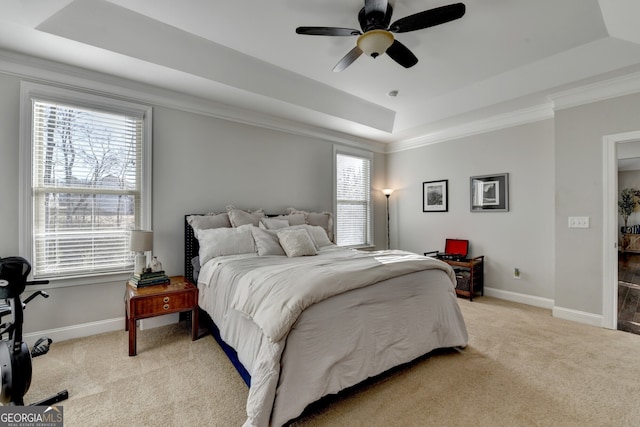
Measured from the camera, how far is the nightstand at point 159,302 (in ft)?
7.96

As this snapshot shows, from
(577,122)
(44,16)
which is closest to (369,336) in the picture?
(44,16)

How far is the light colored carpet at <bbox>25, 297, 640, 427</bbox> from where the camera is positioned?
1703 millimetres

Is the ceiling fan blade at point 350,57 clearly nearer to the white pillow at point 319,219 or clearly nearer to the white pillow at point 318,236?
the white pillow at point 318,236

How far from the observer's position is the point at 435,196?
491 cm

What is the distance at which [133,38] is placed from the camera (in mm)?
2479

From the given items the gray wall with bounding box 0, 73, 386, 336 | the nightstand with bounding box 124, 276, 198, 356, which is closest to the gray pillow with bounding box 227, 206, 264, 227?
the gray wall with bounding box 0, 73, 386, 336

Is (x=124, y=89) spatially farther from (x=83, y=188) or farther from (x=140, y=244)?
(x=140, y=244)

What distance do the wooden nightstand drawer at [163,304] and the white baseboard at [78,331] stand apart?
82cm

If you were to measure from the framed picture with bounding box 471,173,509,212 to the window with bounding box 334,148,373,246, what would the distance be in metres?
1.77

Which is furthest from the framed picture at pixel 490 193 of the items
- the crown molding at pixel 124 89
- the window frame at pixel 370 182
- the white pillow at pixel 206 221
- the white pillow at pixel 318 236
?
the white pillow at pixel 206 221

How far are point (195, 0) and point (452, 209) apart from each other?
432cm

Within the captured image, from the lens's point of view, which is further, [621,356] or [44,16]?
[621,356]

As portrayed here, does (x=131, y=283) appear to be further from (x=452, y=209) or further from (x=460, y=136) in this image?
(x=460, y=136)

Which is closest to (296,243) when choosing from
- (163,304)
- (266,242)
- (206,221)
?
(266,242)
